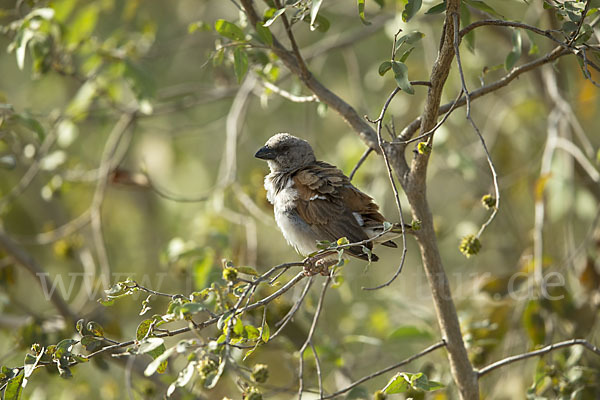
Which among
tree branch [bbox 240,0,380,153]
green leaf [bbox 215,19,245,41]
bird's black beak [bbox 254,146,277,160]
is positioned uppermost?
green leaf [bbox 215,19,245,41]

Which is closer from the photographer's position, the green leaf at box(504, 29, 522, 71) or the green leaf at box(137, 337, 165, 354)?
the green leaf at box(137, 337, 165, 354)

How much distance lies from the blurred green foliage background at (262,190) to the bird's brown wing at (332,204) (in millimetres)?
466

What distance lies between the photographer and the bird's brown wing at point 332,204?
3.36 metres

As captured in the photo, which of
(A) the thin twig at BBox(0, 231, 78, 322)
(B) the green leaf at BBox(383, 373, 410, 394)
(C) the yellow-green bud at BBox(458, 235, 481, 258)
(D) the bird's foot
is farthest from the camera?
(A) the thin twig at BBox(0, 231, 78, 322)

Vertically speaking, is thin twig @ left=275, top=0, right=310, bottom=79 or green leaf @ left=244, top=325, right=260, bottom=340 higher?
thin twig @ left=275, top=0, right=310, bottom=79

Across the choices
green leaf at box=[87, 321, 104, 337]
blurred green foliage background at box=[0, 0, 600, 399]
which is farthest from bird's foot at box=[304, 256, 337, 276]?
green leaf at box=[87, 321, 104, 337]

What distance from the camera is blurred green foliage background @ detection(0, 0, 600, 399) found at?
3648 mm

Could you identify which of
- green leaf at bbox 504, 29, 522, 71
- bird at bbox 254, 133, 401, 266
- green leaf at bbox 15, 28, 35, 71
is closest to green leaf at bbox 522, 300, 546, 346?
bird at bbox 254, 133, 401, 266

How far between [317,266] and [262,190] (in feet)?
5.75

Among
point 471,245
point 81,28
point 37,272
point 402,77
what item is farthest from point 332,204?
point 81,28

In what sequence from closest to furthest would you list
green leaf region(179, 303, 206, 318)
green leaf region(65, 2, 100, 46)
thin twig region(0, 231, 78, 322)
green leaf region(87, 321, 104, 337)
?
green leaf region(179, 303, 206, 318) < green leaf region(87, 321, 104, 337) < thin twig region(0, 231, 78, 322) < green leaf region(65, 2, 100, 46)

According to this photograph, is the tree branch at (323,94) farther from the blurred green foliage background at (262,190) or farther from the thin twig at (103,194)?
the thin twig at (103,194)

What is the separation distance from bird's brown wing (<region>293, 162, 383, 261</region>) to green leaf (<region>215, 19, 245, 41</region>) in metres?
1.01

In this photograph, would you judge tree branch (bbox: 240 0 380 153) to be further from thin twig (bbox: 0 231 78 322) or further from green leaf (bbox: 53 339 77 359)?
thin twig (bbox: 0 231 78 322)
